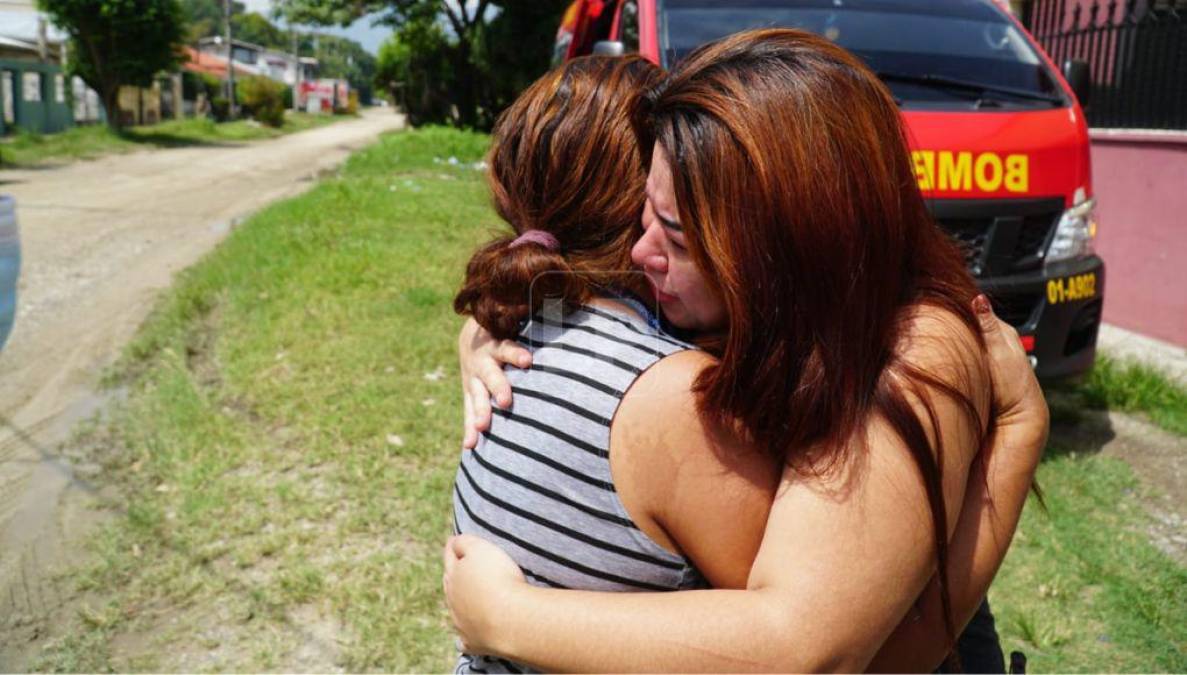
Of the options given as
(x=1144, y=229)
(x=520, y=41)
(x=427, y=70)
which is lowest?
(x=1144, y=229)

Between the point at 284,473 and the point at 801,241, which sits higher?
the point at 801,241

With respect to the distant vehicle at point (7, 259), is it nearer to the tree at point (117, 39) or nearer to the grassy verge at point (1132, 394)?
the grassy verge at point (1132, 394)

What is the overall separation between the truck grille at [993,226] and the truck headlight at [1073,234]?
0.09 m

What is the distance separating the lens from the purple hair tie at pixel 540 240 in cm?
128

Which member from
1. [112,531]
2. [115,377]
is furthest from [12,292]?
[115,377]

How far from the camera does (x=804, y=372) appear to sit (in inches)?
41.6

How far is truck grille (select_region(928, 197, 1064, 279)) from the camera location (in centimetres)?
400

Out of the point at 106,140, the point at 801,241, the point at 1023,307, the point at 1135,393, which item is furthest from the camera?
the point at 106,140

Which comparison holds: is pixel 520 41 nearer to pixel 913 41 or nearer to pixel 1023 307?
pixel 913 41

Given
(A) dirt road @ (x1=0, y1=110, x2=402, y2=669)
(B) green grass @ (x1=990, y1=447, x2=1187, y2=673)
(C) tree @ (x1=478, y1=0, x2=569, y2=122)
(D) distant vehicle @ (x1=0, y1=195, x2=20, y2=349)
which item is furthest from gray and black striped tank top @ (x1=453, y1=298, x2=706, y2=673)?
(C) tree @ (x1=478, y1=0, x2=569, y2=122)

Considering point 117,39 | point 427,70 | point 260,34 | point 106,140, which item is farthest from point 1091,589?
point 260,34

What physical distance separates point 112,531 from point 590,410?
2.85 m

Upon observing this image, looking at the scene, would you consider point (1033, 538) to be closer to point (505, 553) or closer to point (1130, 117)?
point (505, 553)

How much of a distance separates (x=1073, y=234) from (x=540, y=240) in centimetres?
358
